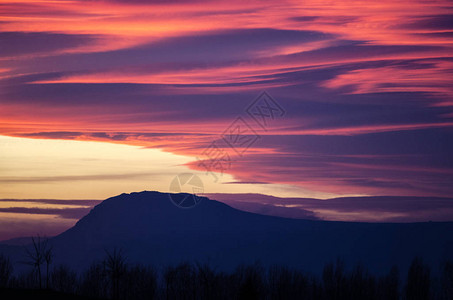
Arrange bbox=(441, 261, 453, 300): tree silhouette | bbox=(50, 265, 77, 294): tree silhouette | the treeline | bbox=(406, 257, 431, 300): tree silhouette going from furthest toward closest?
bbox=(50, 265, 77, 294): tree silhouette → bbox=(441, 261, 453, 300): tree silhouette → the treeline → bbox=(406, 257, 431, 300): tree silhouette

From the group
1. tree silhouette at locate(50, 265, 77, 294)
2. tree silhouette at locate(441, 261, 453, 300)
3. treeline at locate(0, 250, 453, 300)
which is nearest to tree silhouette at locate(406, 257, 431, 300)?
treeline at locate(0, 250, 453, 300)

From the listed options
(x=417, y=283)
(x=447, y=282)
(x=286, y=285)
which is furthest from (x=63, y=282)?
(x=447, y=282)

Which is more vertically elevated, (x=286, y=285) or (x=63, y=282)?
(x=63, y=282)

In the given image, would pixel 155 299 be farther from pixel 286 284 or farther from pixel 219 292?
pixel 286 284

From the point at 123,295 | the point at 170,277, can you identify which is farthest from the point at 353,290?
the point at 123,295

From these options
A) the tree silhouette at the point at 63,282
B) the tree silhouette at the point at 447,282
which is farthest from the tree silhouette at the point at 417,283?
the tree silhouette at the point at 63,282

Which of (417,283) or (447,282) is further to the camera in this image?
(447,282)

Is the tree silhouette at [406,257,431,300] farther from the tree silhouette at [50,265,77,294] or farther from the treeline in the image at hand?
the tree silhouette at [50,265,77,294]

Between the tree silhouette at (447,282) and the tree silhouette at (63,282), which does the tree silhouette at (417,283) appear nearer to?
the tree silhouette at (447,282)

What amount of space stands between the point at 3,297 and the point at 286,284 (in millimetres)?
55277

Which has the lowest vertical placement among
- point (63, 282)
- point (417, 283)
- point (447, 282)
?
point (447, 282)

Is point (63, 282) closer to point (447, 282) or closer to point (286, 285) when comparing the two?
point (286, 285)

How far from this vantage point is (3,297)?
56.8m

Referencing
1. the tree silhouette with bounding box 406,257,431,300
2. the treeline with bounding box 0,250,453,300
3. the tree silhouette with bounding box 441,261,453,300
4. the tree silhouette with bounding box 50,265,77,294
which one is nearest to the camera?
the tree silhouette with bounding box 406,257,431,300
